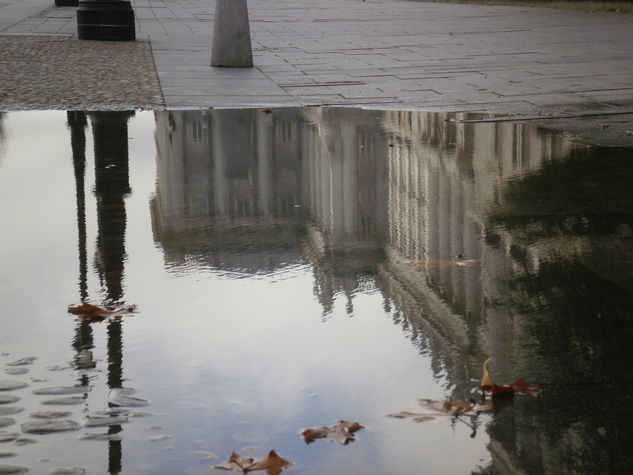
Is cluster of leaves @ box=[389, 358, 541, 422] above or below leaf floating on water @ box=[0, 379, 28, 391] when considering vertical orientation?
below

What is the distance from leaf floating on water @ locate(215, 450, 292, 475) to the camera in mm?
2488

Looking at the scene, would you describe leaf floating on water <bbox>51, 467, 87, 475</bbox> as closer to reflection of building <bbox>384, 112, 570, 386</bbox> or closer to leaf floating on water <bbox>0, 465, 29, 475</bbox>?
leaf floating on water <bbox>0, 465, 29, 475</bbox>

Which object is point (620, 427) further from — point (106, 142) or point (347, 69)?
point (347, 69)

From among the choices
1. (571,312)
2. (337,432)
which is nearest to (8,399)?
(337,432)

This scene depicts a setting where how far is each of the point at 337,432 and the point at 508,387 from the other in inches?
23.9

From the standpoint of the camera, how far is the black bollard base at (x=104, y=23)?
16.7m

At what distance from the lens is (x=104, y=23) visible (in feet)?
54.7

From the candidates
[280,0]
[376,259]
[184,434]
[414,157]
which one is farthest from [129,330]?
[280,0]

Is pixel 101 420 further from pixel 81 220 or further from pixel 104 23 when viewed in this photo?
pixel 104 23

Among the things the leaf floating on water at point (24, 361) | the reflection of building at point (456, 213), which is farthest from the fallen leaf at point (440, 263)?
the leaf floating on water at point (24, 361)

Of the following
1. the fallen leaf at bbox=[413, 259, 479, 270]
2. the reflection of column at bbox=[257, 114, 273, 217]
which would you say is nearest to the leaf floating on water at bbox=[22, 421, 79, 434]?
the fallen leaf at bbox=[413, 259, 479, 270]

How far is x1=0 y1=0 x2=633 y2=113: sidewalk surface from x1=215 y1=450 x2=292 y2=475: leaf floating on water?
24.3 ft

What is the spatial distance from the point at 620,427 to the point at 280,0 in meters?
27.6

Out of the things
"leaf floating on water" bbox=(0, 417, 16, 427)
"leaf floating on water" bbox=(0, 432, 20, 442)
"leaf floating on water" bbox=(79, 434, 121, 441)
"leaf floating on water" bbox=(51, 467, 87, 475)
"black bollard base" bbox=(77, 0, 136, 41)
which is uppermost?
"black bollard base" bbox=(77, 0, 136, 41)
